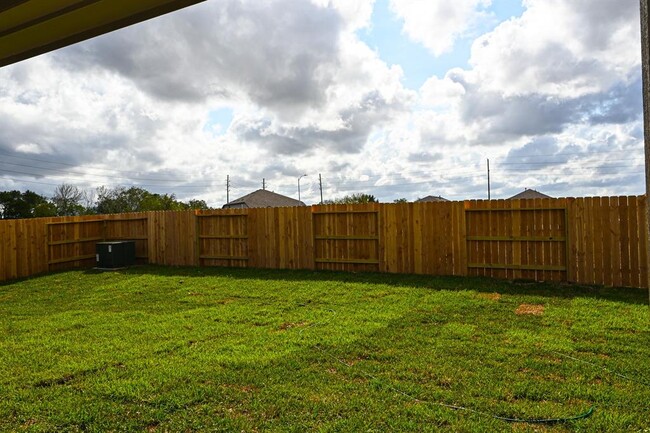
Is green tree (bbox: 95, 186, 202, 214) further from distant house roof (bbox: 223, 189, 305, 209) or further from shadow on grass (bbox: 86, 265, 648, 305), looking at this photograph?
shadow on grass (bbox: 86, 265, 648, 305)

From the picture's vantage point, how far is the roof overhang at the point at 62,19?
192cm

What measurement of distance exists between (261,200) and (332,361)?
113 feet

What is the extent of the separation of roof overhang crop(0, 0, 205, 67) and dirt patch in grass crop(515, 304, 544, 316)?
5.56 meters

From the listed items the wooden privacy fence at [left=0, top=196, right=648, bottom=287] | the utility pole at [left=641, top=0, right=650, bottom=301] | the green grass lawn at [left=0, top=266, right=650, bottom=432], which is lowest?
the green grass lawn at [left=0, top=266, right=650, bottom=432]

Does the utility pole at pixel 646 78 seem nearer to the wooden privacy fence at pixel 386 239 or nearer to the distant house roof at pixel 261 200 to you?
the wooden privacy fence at pixel 386 239

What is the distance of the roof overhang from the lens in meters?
1.92

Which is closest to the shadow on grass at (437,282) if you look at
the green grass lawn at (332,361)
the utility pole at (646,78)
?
the green grass lawn at (332,361)

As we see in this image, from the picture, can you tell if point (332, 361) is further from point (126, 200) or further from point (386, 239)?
point (126, 200)

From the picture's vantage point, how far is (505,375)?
349cm

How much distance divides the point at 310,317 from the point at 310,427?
3.01 m

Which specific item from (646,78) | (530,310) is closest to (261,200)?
(530,310)

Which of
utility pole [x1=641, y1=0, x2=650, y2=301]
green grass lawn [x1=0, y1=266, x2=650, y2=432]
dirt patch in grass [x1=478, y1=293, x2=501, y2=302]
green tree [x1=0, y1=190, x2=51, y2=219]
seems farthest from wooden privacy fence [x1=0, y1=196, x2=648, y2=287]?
green tree [x1=0, y1=190, x2=51, y2=219]

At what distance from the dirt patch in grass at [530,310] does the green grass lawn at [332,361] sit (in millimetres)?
15

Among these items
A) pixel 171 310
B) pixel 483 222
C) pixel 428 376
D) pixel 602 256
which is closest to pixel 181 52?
pixel 171 310
